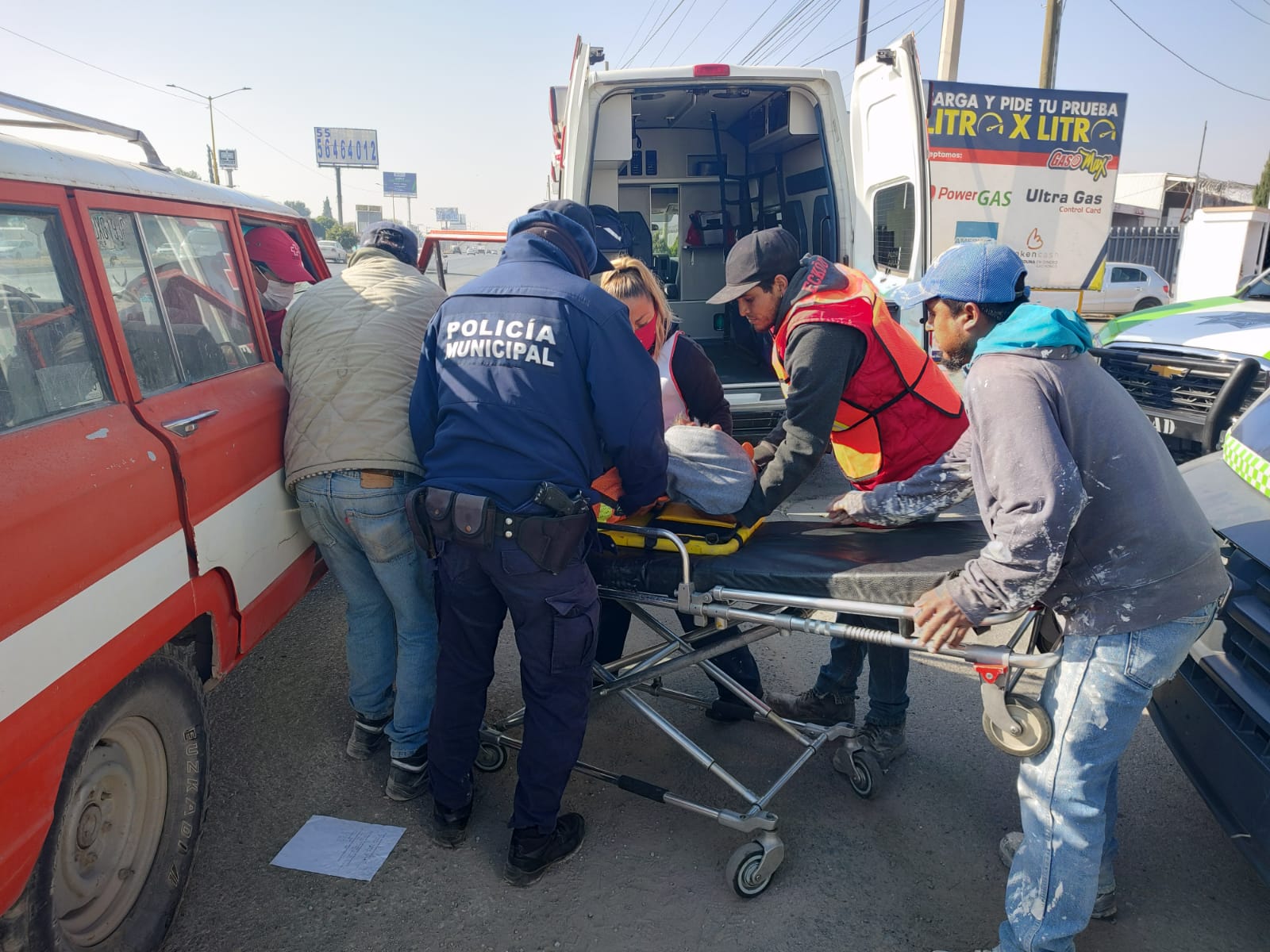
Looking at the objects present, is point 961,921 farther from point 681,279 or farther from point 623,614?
point 681,279

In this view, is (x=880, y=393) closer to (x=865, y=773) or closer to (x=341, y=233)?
(x=865, y=773)

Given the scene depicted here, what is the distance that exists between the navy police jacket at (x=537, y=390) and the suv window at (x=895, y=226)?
3460 mm

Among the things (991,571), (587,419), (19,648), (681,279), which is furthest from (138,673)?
(681,279)

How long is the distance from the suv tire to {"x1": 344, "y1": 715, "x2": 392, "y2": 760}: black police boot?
70 cm

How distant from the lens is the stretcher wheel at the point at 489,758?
307 centimetres

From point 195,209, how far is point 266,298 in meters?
0.96

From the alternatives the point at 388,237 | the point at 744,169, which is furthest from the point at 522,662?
the point at 744,169

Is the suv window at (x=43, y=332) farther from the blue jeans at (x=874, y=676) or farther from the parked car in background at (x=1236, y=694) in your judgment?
the parked car in background at (x=1236, y=694)

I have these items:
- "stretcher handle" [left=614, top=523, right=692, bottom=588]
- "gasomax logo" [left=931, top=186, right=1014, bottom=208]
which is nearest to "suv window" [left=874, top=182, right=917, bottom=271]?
"stretcher handle" [left=614, top=523, right=692, bottom=588]

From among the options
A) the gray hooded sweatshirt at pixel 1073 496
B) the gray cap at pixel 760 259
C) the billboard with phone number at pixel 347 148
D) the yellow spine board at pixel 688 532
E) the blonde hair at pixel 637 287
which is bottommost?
the yellow spine board at pixel 688 532

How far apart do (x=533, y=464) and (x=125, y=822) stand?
143 centimetres

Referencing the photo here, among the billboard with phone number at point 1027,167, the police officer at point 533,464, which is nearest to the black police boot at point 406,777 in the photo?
the police officer at point 533,464

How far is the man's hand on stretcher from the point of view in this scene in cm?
198

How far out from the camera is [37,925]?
5.93 feet
